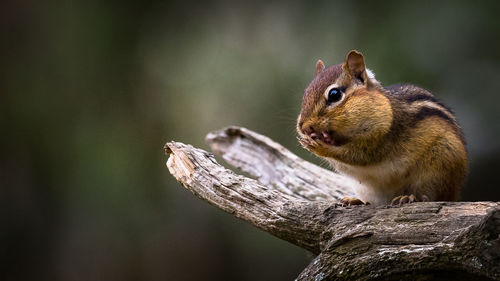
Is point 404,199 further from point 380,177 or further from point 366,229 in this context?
Result: point 366,229

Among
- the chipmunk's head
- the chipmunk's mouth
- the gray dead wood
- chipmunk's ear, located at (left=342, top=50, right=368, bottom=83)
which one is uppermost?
chipmunk's ear, located at (left=342, top=50, right=368, bottom=83)

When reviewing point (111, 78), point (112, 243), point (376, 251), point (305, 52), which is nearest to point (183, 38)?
point (111, 78)

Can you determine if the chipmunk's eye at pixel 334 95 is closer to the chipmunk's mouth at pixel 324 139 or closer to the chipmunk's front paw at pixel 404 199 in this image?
the chipmunk's mouth at pixel 324 139

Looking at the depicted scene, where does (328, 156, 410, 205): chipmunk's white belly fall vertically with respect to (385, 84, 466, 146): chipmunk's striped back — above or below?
below

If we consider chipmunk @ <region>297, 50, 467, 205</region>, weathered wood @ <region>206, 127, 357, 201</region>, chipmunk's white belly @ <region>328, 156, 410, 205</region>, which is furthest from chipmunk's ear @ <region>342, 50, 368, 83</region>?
weathered wood @ <region>206, 127, 357, 201</region>

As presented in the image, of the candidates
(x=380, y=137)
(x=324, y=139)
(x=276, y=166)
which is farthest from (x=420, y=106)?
(x=276, y=166)

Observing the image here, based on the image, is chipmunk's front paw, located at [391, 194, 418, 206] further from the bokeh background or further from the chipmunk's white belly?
the bokeh background

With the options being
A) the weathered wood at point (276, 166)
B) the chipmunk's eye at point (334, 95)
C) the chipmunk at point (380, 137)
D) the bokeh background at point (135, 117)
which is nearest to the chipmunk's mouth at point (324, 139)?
the chipmunk at point (380, 137)
